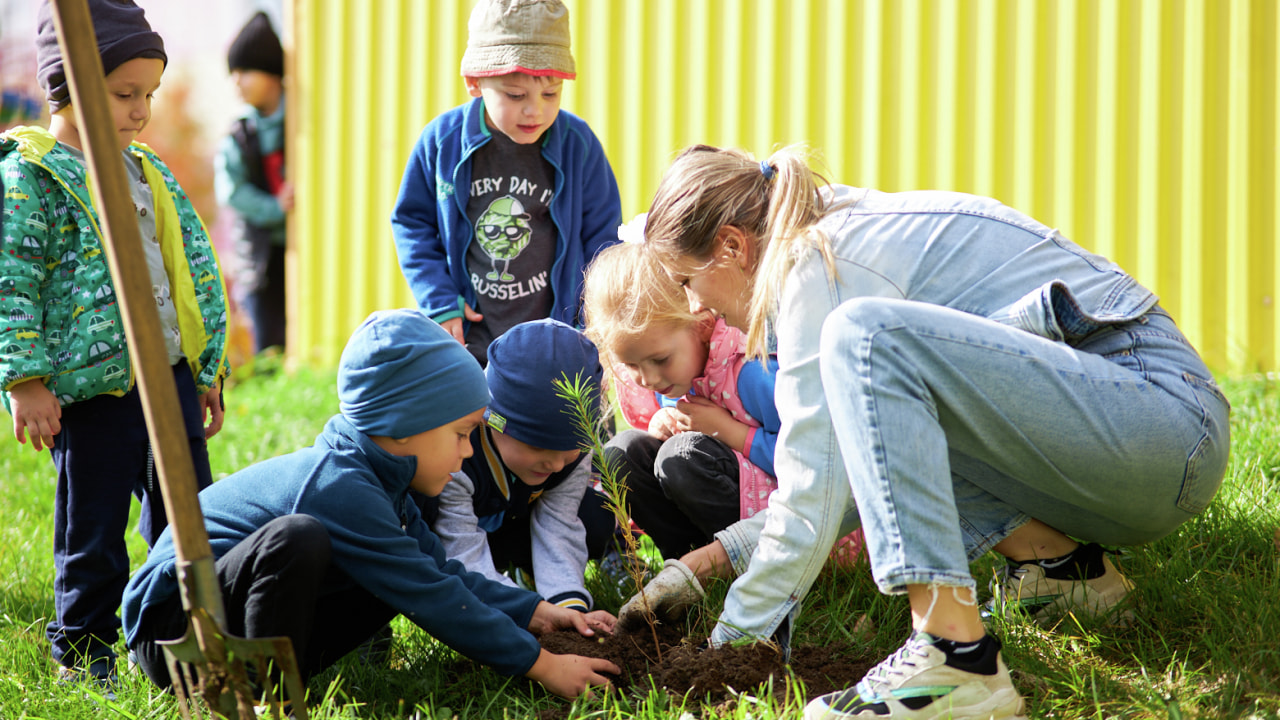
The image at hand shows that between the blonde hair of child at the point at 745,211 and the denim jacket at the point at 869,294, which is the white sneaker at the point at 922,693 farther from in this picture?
the blonde hair of child at the point at 745,211

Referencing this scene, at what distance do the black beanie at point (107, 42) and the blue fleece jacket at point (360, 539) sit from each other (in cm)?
124

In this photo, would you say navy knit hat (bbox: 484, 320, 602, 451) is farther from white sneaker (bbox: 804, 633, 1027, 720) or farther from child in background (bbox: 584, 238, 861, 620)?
white sneaker (bbox: 804, 633, 1027, 720)

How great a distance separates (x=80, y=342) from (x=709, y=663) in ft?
5.78

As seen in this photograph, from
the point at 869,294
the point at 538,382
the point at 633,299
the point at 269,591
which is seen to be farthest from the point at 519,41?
the point at 269,591

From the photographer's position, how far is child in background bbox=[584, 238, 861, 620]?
2.76 meters

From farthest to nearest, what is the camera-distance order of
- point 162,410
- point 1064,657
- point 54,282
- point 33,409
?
1. point 54,282
2. point 33,409
3. point 1064,657
4. point 162,410

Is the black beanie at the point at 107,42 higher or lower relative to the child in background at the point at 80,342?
higher

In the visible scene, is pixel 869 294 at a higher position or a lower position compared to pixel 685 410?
higher

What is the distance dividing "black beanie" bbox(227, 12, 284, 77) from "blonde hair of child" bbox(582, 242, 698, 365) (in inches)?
205

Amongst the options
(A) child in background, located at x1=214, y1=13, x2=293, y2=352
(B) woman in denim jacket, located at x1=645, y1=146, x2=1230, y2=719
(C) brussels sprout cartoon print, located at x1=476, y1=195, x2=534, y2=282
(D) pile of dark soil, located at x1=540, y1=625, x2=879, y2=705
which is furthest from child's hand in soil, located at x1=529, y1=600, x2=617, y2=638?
(A) child in background, located at x1=214, y1=13, x2=293, y2=352

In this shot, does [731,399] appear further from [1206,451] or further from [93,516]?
[93,516]

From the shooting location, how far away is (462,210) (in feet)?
11.9

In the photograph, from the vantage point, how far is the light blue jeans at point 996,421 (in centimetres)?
178

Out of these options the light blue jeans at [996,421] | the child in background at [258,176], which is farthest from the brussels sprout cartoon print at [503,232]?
the child in background at [258,176]
